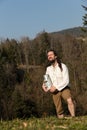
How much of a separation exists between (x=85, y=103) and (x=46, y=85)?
57885 millimetres

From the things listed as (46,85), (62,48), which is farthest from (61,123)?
(62,48)

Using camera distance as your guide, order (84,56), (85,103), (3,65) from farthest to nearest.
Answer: (3,65) < (84,56) < (85,103)

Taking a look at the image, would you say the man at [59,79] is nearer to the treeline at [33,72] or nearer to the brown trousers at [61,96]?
the brown trousers at [61,96]

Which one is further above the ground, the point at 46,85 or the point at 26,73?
the point at 46,85

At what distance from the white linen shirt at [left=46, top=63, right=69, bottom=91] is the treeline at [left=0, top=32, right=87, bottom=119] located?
3502cm

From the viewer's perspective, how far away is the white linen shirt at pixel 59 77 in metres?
11.3

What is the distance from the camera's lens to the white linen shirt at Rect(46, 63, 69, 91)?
37.0 feet

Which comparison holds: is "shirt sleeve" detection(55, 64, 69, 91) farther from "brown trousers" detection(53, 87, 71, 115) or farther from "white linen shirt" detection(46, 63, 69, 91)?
"brown trousers" detection(53, 87, 71, 115)

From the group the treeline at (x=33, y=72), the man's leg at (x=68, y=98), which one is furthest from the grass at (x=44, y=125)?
the treeline at (x=33, y=72)

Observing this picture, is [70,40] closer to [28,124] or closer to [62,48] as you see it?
[62,48]

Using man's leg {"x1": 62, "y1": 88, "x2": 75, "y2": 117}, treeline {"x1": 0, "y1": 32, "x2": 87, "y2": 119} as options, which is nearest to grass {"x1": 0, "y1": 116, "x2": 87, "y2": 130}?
man's leg {"x1": 62, "y1": 88, "x2": 75, "y2": 117}

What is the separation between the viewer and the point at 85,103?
68812mm

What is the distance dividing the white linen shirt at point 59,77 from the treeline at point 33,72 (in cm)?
3502

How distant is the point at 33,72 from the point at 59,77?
7508cm
